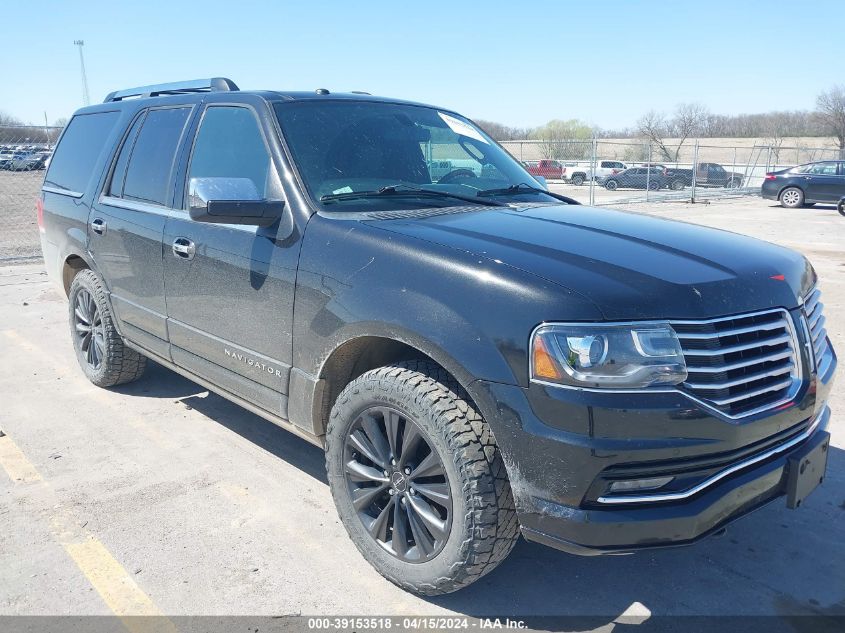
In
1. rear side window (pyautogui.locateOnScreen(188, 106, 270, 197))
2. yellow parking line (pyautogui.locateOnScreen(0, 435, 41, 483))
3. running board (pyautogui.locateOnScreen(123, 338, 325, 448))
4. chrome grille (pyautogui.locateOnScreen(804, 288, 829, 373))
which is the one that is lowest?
yellow parking line (pyautogui.locateOnScreen(0, 435, 41, 483))

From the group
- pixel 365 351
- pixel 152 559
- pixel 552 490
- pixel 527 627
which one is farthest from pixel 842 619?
pixel 152 559

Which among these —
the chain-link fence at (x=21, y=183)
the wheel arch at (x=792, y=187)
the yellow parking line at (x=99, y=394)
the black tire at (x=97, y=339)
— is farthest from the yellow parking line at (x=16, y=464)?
the wheel arch at (x=792, y=187)

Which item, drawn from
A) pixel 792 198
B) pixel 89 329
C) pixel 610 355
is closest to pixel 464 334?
pixel 610 355

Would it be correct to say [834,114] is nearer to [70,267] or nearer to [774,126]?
[774,126]

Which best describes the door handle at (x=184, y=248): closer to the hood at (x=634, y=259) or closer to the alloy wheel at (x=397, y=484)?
the hood at (x=634, y=259)

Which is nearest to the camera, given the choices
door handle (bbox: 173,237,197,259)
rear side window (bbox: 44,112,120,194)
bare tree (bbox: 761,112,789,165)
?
door handle (bbox: 173,237,197,259)

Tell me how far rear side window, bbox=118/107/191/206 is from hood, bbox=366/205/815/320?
5.78 feet

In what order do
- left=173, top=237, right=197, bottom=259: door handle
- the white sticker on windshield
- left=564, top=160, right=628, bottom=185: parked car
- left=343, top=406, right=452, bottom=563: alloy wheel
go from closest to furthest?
1. left=343, top=406, right=452, bottom=563: alloy wheel
2. left=173, top=237, right=197, bottom=259: door handle
3. the white sticker on windshield
4. left=564, top=160, right=628, bottom=185: parked car

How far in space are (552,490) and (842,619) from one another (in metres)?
1.37

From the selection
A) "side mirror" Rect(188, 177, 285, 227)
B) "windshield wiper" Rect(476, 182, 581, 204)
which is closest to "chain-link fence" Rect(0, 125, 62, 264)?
"side mirror" Rect(188, 177, 285, 227)

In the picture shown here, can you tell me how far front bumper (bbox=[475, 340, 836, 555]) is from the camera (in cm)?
224

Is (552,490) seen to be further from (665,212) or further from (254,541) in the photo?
(665,212)

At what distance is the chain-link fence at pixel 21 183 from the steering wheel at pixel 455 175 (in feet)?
15.1

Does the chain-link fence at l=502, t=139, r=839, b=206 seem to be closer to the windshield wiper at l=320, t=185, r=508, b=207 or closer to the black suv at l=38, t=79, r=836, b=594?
the windshield wiper at l=320, t=185, r=508, b=207
